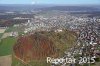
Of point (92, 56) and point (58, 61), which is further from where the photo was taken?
point (92, 56)

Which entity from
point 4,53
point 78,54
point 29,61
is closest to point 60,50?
Answer: point 78,54

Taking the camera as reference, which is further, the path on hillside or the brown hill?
the brown hill

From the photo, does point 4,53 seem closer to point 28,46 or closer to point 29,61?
point 28,46

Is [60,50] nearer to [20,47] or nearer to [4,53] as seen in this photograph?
[20,47]

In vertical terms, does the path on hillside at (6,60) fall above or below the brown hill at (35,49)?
below

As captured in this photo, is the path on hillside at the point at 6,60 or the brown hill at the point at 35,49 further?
the brown hill at the point at 35,49

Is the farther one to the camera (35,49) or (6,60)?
(35,49)

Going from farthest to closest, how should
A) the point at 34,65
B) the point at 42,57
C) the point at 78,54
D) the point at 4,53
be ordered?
the point at 4,53 → the point at 78,54 → the point at 42,57 → the point at 34,65

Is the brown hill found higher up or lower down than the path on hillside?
higher up

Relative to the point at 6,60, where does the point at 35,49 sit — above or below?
above

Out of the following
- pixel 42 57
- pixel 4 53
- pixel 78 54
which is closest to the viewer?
pixel 42 57
